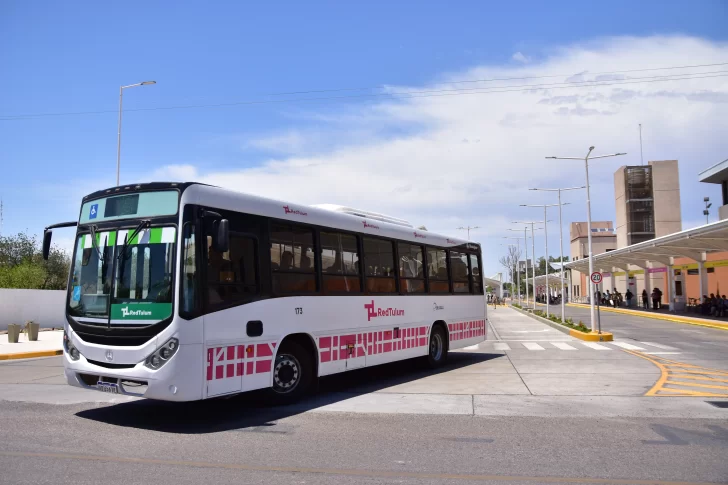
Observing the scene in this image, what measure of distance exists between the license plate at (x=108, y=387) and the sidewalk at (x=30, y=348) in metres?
11.9

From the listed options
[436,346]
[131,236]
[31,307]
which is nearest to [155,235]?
[131,236]

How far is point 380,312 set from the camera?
12188 mm

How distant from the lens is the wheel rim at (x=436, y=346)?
14711mm

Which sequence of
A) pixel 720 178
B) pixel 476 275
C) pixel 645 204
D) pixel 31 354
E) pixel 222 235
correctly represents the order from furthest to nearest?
pixel 645 204 → pixel 720 178 → pixel 31 354 → pixel 476 275 → pixel 222 235

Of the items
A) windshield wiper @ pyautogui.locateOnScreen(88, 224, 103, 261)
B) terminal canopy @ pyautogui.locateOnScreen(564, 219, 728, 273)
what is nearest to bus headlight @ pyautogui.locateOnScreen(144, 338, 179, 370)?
windshield wiper @ pyautogui.locateOnScreen(88, 224, 103, 261)

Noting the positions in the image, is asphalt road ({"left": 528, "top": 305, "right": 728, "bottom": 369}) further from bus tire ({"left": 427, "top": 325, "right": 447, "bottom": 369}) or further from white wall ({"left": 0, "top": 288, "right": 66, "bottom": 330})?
white wall ({"left": 0, "top": 288, "right": 66, "bottom": 330})

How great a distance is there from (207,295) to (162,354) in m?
0.91

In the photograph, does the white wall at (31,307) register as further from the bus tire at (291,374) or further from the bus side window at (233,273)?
the bus side window at (233,273)

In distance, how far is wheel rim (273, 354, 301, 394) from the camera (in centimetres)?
951

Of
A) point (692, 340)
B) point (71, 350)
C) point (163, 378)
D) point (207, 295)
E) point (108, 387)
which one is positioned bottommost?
point (692, 340)

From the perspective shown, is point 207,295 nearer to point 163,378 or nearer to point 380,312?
point 163,378

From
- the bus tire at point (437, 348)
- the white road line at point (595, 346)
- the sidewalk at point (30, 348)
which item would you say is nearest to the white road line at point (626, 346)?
the white road line at point (595, 346)

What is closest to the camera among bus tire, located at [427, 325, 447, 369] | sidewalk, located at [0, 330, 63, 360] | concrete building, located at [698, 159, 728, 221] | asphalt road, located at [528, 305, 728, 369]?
bus tire, located at [427, 325, 447, 369]

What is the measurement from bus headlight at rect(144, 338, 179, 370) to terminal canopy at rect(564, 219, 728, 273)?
25438mm
